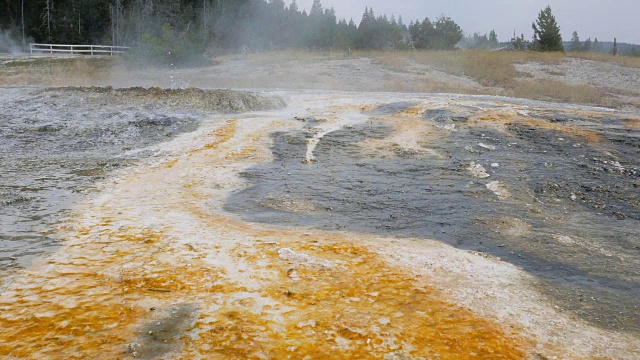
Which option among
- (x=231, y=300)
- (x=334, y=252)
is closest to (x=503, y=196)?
(x=334, y=252)

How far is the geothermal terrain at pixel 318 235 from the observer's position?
3295 mm

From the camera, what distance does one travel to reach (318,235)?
516 centimetres

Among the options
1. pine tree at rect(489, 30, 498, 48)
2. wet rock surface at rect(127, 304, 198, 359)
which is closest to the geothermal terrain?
wet rock surface at rect(127, 304, 198, 359)

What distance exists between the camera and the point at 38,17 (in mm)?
39500

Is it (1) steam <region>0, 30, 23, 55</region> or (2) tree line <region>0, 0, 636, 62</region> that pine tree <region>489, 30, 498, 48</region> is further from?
(1) steam <region>0, 30, 23, 55</region>

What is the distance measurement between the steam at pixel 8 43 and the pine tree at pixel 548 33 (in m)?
37.1

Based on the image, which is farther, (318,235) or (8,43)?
(8,43)

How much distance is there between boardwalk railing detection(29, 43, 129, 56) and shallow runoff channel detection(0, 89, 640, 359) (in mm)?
26445

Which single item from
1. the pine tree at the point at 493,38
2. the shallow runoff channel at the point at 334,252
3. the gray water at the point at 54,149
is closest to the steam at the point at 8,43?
the gray water at the point at 54,149

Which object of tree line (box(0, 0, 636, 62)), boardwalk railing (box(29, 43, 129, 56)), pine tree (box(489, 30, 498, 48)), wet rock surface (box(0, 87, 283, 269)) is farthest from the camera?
pine tree (box(489, 30, 498, 48))

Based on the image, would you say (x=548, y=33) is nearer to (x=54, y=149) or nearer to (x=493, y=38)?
(x=54, y=149)

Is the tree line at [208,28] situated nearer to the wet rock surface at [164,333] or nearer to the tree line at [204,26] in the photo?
the tree line at [204,26]

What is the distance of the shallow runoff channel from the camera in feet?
10.7

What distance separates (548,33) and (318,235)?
37216mm
